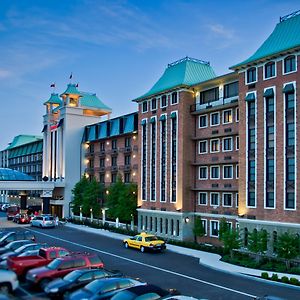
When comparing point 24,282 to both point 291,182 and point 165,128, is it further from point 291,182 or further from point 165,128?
point 165,128

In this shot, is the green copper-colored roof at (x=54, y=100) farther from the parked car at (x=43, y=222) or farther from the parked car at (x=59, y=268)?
the parked car at (x=59, y=268)

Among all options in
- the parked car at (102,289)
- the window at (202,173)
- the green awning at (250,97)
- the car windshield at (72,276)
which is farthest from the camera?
the window at (202,173)

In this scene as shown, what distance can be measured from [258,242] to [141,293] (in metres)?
17.2

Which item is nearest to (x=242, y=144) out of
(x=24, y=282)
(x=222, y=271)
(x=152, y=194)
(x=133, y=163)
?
(x=222, y=271)

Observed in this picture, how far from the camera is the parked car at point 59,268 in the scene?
22609 millimetres

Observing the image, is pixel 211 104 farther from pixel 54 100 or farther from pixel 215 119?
pixel 54 100

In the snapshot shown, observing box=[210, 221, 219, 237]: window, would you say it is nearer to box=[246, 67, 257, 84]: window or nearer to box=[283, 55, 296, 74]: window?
box=[246, 67, 257, 84]: window

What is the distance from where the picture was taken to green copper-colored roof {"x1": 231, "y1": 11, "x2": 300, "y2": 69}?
34.1 metres

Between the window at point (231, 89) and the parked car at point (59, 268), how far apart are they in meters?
22.9

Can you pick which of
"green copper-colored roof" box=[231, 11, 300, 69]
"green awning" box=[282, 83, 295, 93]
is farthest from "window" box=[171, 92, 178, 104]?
"green awning" box=[282, 83, 295, 93]

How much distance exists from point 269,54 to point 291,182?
10.1 meters

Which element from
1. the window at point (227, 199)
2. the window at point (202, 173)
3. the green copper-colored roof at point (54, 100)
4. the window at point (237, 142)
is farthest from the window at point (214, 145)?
the green copper-colored roof at point (54, 100)

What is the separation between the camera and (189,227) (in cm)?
4550

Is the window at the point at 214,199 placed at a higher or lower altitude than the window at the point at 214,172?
lower
